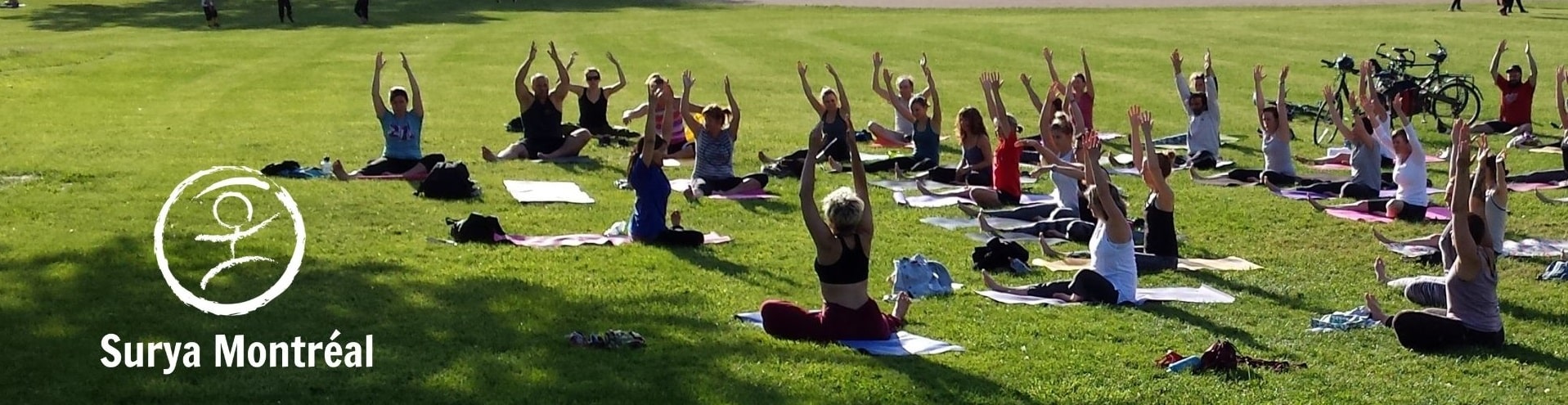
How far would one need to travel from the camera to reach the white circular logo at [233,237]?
12.0 metres

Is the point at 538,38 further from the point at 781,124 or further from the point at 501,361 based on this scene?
the point at 501,361

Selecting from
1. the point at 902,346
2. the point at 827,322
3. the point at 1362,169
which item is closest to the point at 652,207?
the point at 827,322

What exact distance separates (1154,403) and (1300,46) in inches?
1349

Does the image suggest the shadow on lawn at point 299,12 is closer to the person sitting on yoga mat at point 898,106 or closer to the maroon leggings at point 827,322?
the person sitting on yoga mat at point 898,106

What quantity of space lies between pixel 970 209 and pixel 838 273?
740cm

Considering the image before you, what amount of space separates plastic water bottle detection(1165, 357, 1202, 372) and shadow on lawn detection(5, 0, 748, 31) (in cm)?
4515

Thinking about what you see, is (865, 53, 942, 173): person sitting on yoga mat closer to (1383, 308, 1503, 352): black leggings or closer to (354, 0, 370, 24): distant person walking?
(1383, 308, 1503, 352): black leggings

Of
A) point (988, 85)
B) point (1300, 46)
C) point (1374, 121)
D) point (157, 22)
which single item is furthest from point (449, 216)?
point (157, 22)

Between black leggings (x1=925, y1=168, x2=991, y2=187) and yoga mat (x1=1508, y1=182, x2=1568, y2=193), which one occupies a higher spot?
yoga mat (x1=1508, y1=182, x2=1568, y2=193)

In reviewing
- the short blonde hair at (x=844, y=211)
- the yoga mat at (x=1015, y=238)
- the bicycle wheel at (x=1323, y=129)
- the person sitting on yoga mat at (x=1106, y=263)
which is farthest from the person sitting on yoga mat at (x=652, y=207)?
the bicycle wheel at (x=1323, y=129)

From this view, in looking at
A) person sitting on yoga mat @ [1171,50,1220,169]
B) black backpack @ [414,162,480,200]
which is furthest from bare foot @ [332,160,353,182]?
person sitting on yoga mat @ [1171,50,1220,169]

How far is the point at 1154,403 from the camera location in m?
9.96

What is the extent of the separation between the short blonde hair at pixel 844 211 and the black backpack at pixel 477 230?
17.2 feet

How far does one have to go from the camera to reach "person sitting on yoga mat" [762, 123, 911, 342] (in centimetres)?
1095
